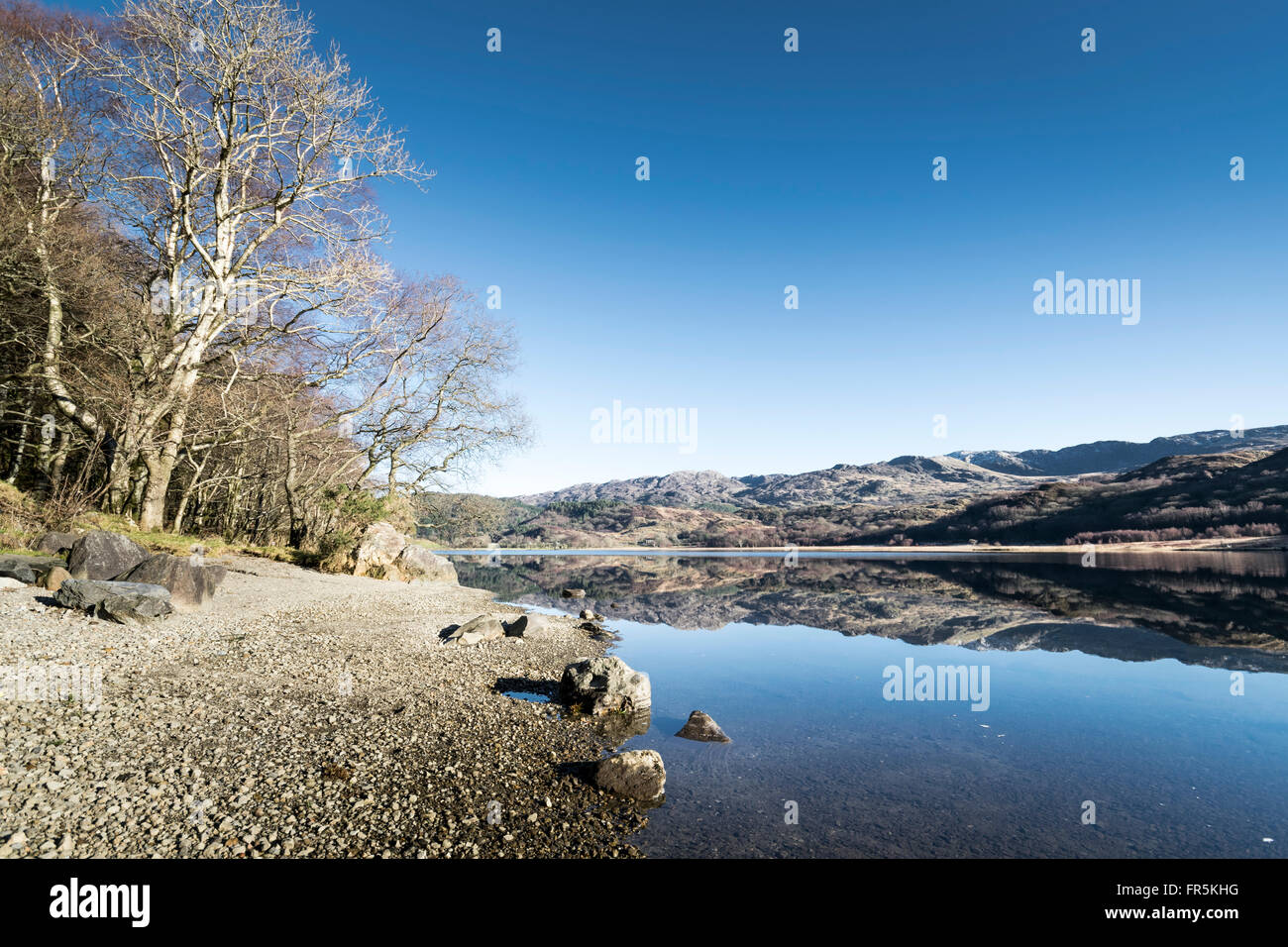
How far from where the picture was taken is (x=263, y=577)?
17047mm

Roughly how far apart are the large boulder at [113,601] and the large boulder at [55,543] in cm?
419

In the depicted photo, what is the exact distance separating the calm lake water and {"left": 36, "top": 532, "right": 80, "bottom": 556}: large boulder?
13262mm

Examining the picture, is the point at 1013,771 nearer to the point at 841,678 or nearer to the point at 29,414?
the point at 841,678

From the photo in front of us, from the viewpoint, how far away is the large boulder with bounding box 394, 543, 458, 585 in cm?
2423

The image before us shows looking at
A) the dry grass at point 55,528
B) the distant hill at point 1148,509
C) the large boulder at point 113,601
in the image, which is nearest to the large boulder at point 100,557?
the large boulder at point 113,601

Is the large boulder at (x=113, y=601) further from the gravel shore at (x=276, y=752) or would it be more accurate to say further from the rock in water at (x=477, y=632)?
the rock in water at (x=477, y=632)

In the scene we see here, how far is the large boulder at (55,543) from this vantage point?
493 inches

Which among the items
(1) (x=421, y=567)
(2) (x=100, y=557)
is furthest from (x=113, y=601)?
(1) (x=421, y=567)

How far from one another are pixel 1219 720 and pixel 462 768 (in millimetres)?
11864

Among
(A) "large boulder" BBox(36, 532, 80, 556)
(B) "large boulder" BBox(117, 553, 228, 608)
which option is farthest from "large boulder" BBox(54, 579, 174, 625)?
(A) "large boulder" BBox(36, 532, 80, 556)

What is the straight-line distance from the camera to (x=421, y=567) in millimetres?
25031

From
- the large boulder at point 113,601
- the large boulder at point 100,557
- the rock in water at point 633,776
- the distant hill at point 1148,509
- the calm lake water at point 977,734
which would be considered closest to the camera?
the calm lake water at point 977,734

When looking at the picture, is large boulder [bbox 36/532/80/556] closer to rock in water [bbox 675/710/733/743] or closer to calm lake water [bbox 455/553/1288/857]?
calm lake water [bbox 455/553/1288/857]
